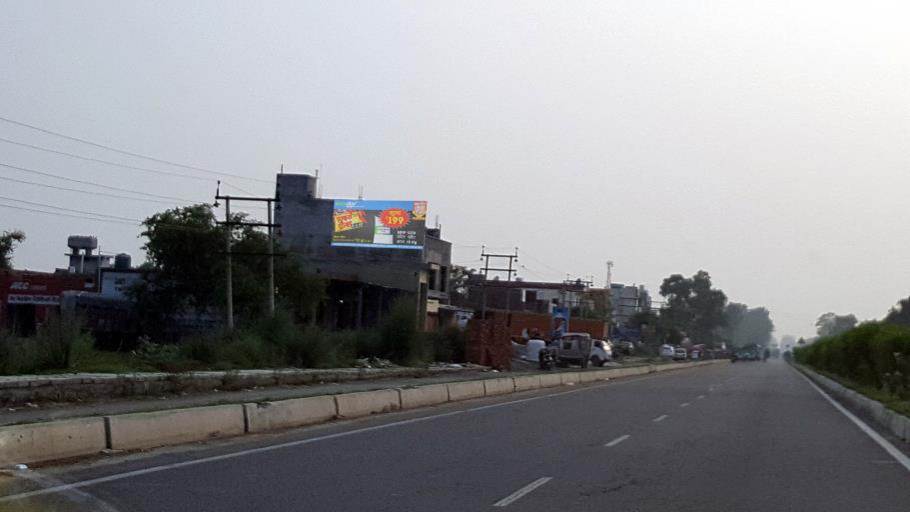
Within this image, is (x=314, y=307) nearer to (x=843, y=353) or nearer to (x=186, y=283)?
(x=186, y=283)

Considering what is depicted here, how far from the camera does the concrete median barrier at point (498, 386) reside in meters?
33.5

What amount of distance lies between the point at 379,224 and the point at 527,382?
167 ft

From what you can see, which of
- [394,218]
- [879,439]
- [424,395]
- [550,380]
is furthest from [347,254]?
[879,439]

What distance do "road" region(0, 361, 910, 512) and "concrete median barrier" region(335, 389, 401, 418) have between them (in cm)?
50

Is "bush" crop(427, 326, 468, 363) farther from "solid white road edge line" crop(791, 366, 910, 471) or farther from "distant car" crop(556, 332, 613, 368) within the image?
"solid white road edge line" crop(791, 366, 910, 471)

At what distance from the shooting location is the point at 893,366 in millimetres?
36844

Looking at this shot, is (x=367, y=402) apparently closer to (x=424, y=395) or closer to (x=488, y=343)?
(x=424, y=395)

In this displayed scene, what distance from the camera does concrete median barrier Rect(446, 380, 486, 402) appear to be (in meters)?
29.9

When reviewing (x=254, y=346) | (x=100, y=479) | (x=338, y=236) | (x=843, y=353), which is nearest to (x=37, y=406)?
(x=100, y=479)

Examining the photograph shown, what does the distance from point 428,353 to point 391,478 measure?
34.3 meters

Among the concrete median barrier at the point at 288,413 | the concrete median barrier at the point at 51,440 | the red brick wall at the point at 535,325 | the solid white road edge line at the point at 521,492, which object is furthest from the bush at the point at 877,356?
the red brick wall at the point at 535,325

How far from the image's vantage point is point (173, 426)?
630 inches

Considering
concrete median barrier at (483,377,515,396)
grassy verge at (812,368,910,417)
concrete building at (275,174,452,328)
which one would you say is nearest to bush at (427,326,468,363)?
concrete median barrier at (483,377,515,396)

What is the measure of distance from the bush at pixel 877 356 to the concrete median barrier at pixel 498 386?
11.7m
